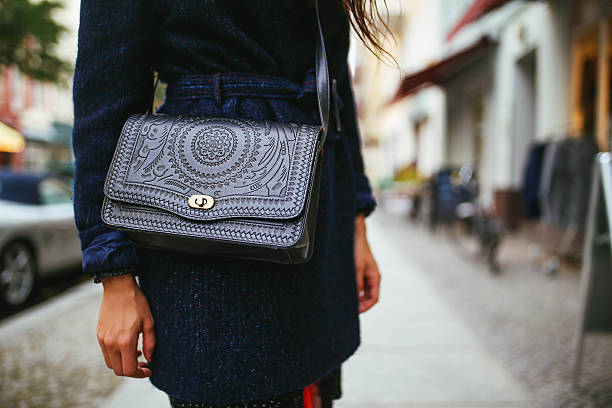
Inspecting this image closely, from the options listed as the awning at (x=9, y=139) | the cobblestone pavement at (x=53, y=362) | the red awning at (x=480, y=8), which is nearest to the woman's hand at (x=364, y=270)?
the cobblestone pavement at (x=53, y=362)

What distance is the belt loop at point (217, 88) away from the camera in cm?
90

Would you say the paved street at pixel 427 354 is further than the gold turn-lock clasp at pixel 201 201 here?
Yes

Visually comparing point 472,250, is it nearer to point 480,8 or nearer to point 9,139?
point 480,8

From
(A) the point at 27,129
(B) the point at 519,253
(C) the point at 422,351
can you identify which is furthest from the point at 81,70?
(A) the point at 27,129

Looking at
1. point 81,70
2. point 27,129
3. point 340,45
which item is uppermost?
point 27,129

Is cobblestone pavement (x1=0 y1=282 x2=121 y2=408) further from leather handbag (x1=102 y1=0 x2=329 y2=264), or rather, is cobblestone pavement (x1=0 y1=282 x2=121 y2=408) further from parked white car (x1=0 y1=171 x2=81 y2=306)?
leather handbag (x1=102 y1=0 x2=329 y2=264)

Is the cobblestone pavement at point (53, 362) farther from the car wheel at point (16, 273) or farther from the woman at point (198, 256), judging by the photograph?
the woman at point (198, 256)

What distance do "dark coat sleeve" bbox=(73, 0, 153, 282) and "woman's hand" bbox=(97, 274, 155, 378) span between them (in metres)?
0.04

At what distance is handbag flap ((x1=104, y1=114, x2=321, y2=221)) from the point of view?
31.3 inches

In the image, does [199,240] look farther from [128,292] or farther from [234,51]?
[234,51]

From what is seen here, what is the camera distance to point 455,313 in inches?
155

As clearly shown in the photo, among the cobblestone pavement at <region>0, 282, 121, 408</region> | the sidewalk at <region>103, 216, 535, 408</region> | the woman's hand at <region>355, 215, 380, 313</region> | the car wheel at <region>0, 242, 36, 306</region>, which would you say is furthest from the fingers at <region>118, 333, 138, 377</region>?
the car wheel at <region>0, 242, 36, 306</region>

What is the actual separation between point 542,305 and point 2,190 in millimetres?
5721

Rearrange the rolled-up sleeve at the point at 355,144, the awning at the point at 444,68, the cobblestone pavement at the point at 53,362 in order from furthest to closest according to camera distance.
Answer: the awning at the point at 444,68 < the cobblestone pavement at the point at 53,362 < the rolled-up sleeve at the point at 355,144
